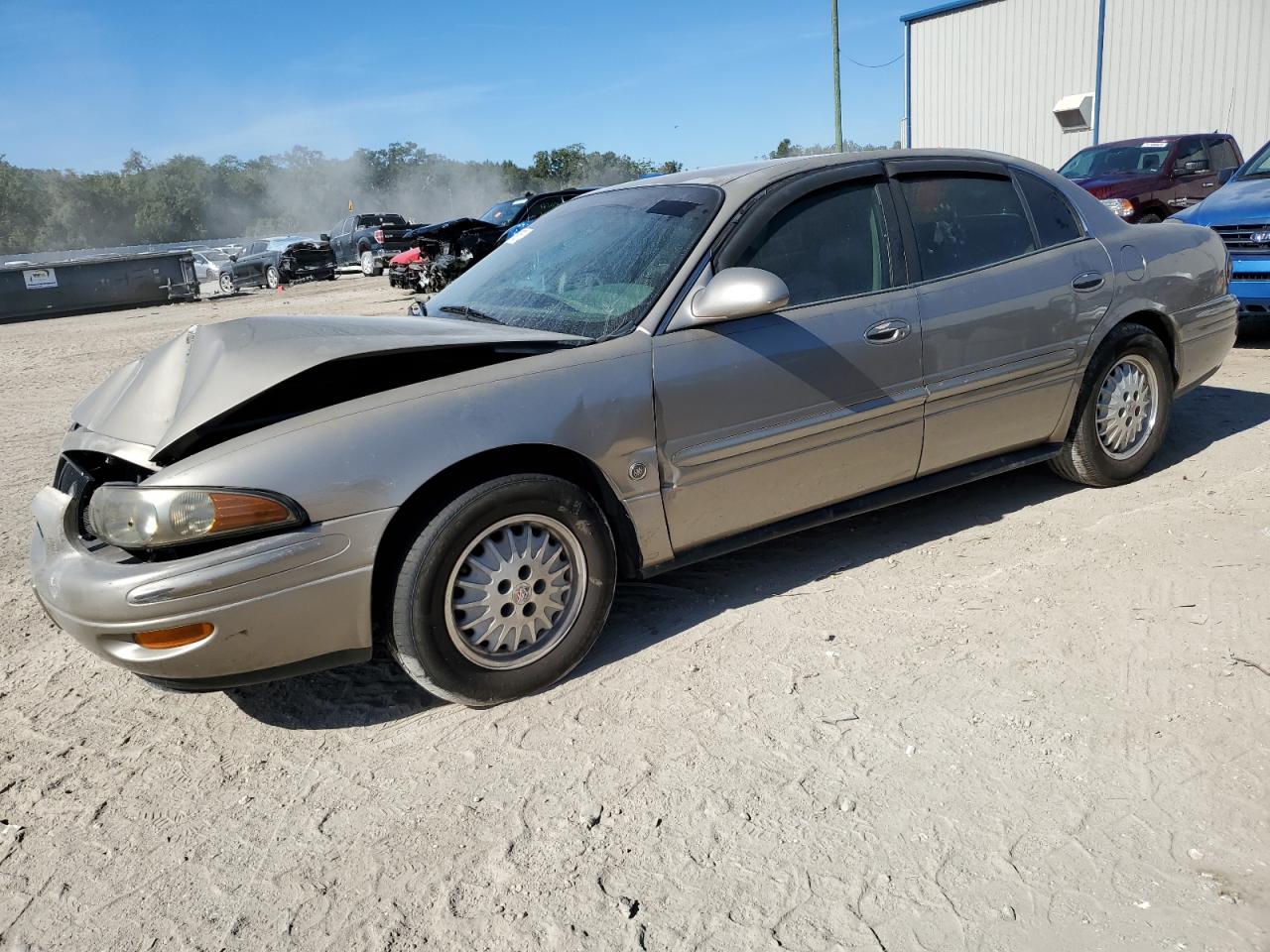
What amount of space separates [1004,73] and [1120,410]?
76.5 feet

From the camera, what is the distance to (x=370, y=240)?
28281mm

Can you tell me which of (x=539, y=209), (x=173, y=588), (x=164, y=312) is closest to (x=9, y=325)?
(x=164, y=312)

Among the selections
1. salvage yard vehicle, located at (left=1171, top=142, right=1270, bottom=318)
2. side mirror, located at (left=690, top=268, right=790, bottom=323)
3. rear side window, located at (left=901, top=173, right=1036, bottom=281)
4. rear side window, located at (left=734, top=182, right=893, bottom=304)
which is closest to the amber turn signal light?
side mirror, located at (left=690, top=268, right=790, bottom=323)

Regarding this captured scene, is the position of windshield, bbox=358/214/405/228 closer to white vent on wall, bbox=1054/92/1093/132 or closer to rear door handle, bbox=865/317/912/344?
white vent on wall, bbox=1054/92/1093/132

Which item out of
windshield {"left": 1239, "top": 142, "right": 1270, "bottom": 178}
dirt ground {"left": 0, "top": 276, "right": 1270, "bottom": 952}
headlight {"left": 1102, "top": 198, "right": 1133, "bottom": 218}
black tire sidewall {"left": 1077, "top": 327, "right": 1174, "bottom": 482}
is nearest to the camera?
dirt ground {"left": 0, "top": 276, "right": 1270, "bottom": 952}

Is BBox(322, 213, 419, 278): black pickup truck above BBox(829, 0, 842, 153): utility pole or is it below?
below

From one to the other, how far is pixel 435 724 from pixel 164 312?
21093 mm

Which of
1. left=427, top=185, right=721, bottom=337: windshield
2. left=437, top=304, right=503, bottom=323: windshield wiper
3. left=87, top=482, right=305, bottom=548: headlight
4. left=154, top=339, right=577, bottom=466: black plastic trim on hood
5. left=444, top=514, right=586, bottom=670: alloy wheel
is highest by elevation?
left=427, top=185, right=721, bottom=337: windshield

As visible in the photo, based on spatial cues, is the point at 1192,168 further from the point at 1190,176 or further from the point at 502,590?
the point at 502,590

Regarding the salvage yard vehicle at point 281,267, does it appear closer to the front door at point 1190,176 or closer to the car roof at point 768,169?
the front door at point 1190,176

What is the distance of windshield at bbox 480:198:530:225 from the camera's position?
1928cm

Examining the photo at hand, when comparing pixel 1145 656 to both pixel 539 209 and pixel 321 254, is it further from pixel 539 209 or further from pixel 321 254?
pixel 321 254

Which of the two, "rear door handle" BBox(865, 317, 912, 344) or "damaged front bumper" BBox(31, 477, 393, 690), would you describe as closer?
"damaged front bumper" BBox(31, 477, 393, 690)

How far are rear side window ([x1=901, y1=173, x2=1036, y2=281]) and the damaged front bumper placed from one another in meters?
2.44
